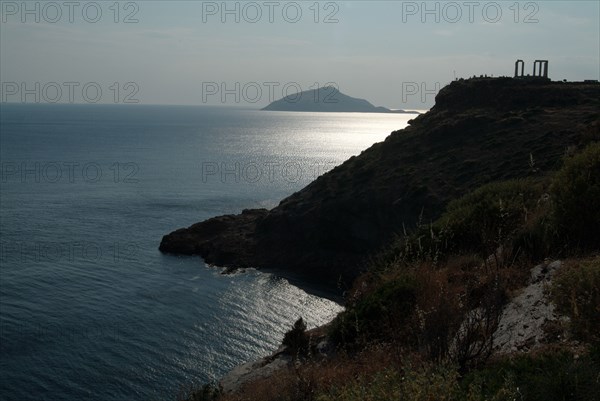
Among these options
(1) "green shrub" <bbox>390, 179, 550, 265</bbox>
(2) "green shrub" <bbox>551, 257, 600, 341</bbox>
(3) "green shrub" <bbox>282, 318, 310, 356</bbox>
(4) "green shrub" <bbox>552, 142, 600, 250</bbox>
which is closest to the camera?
(2) "green shrub" <bbox>551, 257, 600, 341</bbox>

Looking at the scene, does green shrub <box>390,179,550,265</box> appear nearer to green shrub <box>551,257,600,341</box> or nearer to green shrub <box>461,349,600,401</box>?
green shrub <box>551,257,600,341</box>

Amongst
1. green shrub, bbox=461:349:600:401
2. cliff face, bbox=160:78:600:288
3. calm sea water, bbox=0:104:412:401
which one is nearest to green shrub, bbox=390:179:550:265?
green shrub, bbox=461:349:600:401

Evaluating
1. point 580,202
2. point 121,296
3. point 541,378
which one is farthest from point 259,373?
point 121,296

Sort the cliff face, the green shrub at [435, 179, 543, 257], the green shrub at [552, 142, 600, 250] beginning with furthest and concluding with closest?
the cliff face → the green shrub at [435, 179, 543, 257] → the green shrub at [552, 142, 600, 250]

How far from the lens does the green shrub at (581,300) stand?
7.11 m

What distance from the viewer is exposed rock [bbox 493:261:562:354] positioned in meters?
8.12

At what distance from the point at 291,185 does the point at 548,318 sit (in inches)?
3318

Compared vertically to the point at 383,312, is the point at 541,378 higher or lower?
higher

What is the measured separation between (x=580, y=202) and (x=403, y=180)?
37478 mm

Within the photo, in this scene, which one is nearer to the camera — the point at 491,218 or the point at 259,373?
the point at 491,218

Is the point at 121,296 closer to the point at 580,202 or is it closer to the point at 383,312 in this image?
the point at 383,312

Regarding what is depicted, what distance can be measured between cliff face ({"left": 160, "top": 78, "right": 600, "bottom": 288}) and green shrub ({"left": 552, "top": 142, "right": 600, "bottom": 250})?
89.4 feet

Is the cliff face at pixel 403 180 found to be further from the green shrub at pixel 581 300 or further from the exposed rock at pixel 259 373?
the green shrub at pixel 581 300

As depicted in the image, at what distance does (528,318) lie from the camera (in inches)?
347
